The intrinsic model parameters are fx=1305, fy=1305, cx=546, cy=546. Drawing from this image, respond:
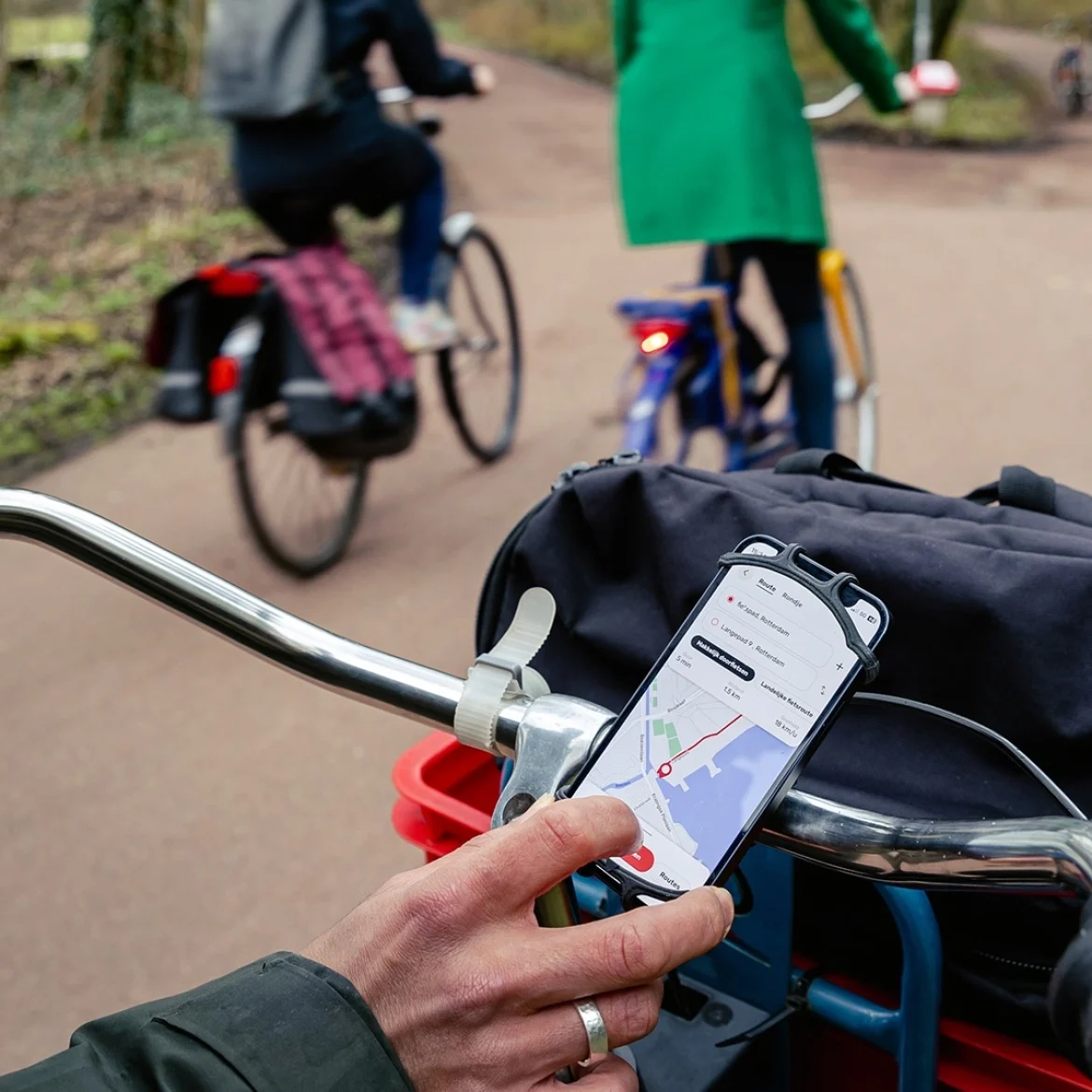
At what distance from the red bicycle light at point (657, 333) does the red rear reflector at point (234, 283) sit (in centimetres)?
105

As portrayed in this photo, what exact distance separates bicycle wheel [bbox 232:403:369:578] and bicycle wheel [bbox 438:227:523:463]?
68 centimetres

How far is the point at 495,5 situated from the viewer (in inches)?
1112

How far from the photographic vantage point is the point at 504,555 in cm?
139

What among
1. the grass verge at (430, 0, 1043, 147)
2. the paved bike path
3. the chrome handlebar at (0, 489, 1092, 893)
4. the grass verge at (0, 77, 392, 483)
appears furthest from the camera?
the grass verge at (430, 0, 1043, 147)

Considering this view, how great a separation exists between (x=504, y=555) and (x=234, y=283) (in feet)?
8.01

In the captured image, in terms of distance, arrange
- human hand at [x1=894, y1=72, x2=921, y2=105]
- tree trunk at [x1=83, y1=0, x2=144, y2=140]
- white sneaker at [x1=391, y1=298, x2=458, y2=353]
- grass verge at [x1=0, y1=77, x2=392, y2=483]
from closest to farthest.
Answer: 1. human hand at [x1=894, y1=72, x2=921, y2=105]
2. white sneaker at [x1=391, y1=298, x2=458, y2=353]
3. grass verge at [x1=0, y1=77, x2=392, y2=483]
4. tree trunk at [x1=83, y1=0, x2=144, y2=140]

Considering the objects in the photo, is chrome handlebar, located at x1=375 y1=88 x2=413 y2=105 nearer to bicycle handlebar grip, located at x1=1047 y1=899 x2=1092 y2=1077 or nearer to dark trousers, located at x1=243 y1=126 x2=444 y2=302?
dark trousers, located at x1=243 y1=126 x2=444 y2=302

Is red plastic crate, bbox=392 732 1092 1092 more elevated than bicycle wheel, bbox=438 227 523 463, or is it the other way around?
red plastic crate, bbox=392 732 1092 1092

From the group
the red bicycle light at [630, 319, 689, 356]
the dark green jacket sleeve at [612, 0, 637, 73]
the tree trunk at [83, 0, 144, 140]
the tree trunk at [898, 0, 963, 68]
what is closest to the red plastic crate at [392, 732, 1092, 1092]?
the red bicycle light at [630, 319, 689, 356]

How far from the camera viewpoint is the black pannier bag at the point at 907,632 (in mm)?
1102

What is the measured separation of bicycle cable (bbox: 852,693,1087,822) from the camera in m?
1.02

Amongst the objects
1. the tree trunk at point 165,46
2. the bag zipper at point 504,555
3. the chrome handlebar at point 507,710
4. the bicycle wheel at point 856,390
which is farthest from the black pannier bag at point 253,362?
the tree trunk at point 165,46

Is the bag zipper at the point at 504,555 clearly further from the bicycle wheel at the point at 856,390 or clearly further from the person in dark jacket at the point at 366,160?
the bicycle wheel at the point at 856,390

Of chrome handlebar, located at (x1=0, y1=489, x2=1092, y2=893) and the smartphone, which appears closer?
chrome handlebar, located at (x1=0, y1=489, x2=1092, y2=893)
